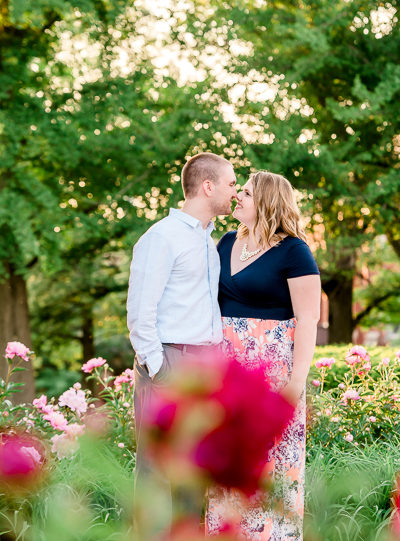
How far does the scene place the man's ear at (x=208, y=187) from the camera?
10.8ft

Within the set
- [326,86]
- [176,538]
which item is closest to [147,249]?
[176,538]

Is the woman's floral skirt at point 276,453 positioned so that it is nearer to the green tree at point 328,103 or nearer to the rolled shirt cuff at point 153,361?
the rolled shirt cuff at point 153,361

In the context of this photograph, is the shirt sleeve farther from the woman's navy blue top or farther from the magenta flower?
the magenta flower

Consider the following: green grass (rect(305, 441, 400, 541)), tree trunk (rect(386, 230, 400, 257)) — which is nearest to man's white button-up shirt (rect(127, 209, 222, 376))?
green grass (rect(305, 441, 400, 541))

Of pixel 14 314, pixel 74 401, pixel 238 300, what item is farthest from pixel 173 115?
pixel 238 300

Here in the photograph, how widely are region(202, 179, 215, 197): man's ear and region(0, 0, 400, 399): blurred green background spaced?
6.99 metres

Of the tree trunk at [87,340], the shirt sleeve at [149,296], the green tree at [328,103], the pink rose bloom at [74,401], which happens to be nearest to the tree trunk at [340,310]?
the green tree at [328,103]

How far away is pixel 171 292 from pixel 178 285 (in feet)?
0.16

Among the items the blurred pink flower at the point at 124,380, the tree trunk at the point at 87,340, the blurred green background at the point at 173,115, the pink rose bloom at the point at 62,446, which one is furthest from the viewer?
the tree trunk at the point at 87,340

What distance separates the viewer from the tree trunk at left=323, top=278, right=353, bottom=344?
52.1 feet

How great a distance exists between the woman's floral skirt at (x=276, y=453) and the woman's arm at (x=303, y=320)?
108mm

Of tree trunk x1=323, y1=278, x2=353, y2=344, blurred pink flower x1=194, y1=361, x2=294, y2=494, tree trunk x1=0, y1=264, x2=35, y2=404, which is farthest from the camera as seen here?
tree trunk x1=323, y1=278, x2=353, y2=344

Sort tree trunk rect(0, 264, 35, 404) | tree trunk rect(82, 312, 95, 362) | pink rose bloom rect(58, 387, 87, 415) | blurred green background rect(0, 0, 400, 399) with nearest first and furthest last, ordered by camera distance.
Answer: pink rose bloom rect(58, 387, 87, 415), blurred green background rect(0, 0, 400, 399), tree trunk rect(0, 264, 35, 404), tree trunk rect(82, 312, 95, 362)

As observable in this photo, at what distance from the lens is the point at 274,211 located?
323 centimetres
